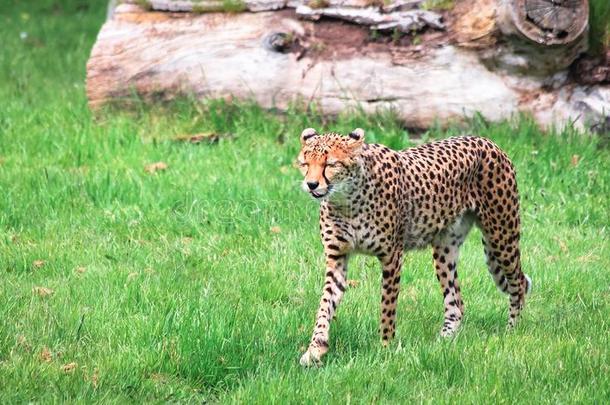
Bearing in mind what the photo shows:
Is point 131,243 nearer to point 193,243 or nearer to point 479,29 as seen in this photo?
point 193,243

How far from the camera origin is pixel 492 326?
6652 mm

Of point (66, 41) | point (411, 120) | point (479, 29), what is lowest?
point (66, 41)

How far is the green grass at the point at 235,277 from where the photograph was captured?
5355mm

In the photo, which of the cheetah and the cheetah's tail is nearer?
the cheetah

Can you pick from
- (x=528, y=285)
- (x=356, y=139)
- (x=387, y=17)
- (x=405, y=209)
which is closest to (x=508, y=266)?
(x=528, y=285)

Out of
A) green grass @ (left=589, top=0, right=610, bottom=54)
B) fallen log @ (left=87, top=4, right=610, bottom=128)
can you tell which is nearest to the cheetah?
fallen log @ (left=87, top=4, right=610, bottom=128)

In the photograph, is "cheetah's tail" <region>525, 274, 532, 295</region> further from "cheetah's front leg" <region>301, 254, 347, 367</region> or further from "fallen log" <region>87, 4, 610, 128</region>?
"fallen log" <region>87, 4, 610, 128</region>

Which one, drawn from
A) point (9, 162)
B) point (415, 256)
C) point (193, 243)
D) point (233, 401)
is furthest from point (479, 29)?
point (233, 401)

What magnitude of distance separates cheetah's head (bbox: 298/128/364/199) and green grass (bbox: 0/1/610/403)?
83cm

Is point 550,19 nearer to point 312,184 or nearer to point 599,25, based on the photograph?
point 599,25

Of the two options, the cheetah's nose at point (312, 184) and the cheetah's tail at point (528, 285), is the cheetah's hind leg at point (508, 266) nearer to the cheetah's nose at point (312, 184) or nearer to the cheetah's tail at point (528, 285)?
the cheetah's tail at point (528, 285)

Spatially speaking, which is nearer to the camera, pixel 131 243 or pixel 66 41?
pixel 131 243

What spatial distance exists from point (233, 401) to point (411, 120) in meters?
5.01

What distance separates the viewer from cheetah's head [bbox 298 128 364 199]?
5.58 metres
